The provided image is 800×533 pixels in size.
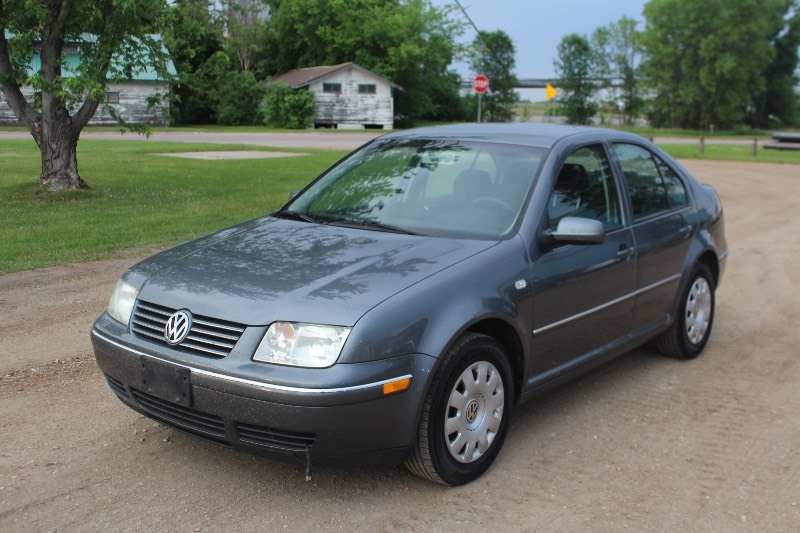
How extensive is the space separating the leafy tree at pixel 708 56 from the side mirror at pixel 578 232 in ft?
206

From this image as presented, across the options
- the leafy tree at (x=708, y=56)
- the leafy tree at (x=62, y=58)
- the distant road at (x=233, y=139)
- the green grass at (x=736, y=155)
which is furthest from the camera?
the leafy tree at (x=708, y=56)

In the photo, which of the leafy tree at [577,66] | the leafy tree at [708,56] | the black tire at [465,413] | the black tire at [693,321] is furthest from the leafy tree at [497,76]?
the black tire at [465,413]

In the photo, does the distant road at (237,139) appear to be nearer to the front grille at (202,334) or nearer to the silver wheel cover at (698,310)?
the silver wheel cover at (698,310)

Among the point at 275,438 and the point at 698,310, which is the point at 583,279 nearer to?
the point at 698,310

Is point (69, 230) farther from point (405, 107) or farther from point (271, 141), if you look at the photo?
point (405, 107)

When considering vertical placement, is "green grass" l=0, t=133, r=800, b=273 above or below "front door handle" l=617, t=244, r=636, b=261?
below

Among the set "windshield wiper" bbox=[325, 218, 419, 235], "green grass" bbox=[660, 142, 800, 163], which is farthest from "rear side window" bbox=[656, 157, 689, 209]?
"green grass" bbox=[660, 142, 800, 163]

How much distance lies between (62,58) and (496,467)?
1217cm

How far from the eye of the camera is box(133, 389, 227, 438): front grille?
3559 millimetres

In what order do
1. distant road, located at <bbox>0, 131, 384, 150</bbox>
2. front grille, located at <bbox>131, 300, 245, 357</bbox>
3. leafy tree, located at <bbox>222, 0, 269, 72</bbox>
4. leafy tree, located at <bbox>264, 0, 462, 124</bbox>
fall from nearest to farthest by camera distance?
front grille, located at <bbox>131, 300, 245, 357</bbox>, distant road, located at <bbox>0, 131, 384, 150</bbox>, leafy tree, located at <bbox>222, 0, 269, 72</bbox>, leafy tree, located at <bbox>264, 0, 462, 124</bbox>

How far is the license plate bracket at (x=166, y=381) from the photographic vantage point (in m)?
3.53

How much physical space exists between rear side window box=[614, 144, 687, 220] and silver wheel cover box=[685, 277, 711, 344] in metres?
0.63

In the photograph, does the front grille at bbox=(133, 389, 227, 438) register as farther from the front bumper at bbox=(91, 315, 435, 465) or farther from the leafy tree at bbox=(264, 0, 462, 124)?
the leafy tree at bbox=(264, 0, 462, 124)

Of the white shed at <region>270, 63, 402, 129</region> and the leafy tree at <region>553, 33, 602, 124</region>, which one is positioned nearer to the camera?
the white shed at <region>270, 63, 402, 129</region>
